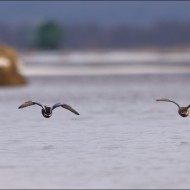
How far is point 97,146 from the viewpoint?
770 inches

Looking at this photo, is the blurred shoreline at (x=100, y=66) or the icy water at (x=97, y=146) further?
the blurred shoreline at (x=100, y=66)

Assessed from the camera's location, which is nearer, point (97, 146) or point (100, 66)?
point (97, 146)

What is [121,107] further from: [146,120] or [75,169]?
[75,169]

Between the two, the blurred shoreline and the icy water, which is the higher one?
the blurred shoreline

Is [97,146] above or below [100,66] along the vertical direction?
below

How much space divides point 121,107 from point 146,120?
5169 mm

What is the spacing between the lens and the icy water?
592 inches

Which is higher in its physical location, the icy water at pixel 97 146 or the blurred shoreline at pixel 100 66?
the blurred shoreline at pixel 100 66

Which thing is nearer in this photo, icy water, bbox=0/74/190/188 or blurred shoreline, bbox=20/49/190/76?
icy water, bbox=0/74/190/188

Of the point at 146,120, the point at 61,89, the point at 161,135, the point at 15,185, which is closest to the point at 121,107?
the point at 146,120

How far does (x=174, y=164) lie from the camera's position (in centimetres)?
1664

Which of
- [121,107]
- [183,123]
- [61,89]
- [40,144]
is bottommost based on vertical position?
[40,144]

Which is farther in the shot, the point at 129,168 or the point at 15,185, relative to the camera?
the point at 129,168

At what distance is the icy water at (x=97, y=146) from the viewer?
15.0 metres
